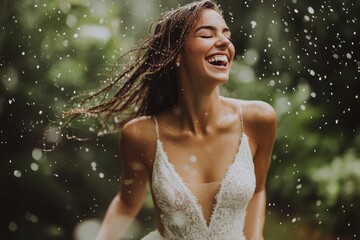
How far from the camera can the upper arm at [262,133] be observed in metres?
1.05

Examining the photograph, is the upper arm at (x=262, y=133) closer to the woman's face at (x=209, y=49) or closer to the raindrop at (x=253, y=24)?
the woman's face at (x=209, y=49)

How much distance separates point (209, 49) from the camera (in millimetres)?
965

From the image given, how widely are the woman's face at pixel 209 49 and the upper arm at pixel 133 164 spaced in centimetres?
14

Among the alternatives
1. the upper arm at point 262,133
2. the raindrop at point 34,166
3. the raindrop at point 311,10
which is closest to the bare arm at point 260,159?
the upper arm at point 262,133

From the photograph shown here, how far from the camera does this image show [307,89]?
1800 mm

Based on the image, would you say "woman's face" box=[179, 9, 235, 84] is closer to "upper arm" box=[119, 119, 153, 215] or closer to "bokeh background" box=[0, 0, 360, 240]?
"upper arm" box=[119, 119, 153, 215]

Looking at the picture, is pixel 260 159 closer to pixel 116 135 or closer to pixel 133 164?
pixel 133 164

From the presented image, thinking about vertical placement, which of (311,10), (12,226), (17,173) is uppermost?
(311,10)

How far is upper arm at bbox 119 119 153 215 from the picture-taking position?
3.46 ft

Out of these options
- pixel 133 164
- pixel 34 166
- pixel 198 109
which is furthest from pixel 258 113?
pixel 34 166

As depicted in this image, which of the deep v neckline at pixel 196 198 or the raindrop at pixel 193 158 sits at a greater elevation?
the raindrop at pixel 193 158

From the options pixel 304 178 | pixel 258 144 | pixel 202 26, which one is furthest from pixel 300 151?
pixel 202 26

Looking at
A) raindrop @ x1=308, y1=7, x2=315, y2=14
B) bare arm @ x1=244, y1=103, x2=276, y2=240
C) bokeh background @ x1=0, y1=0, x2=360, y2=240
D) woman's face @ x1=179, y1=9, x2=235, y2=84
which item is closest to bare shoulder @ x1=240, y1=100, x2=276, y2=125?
bare arm @ x1=244, y1=103, x2=276, y2=240

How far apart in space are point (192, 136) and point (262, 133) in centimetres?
12
